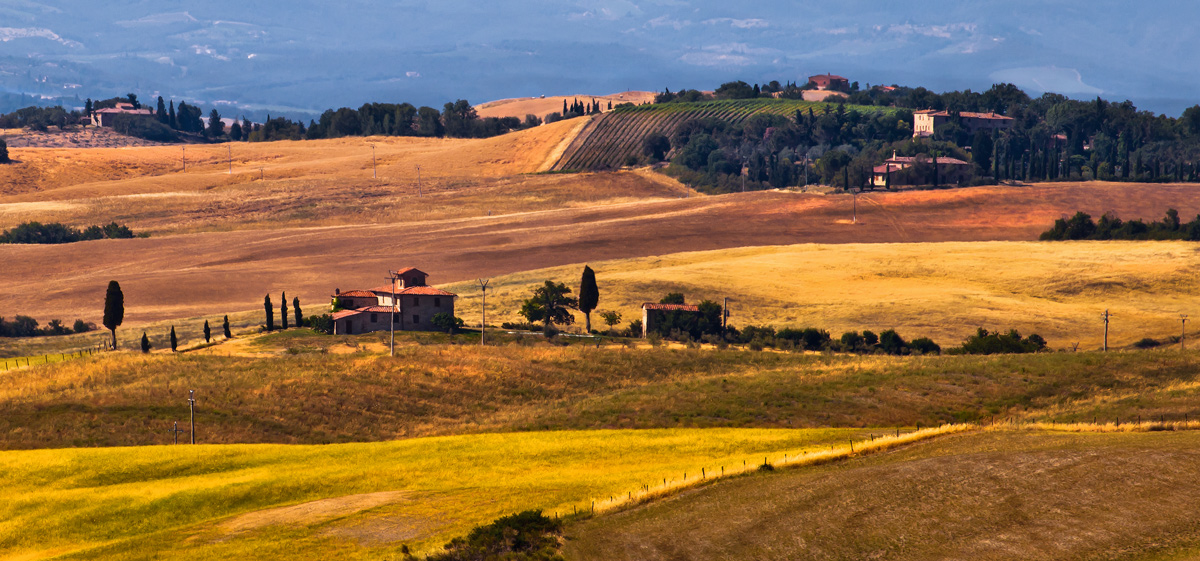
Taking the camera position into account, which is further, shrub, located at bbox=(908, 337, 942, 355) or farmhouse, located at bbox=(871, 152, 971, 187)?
farmhouse, located at bbox=(871, 152, 971, 187)

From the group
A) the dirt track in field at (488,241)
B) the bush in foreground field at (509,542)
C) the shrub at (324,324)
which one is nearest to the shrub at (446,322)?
the shrub at (324,324)

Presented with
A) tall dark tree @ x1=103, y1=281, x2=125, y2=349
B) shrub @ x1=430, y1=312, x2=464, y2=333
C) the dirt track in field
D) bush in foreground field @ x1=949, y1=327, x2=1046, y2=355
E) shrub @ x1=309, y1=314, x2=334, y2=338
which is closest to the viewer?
bush in foreground field @ x1=949, y1=327, x2=1046, y2=355

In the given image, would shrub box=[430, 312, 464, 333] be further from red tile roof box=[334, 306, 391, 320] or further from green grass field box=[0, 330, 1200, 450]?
green grass field box=[0, 330, 1200, 450]

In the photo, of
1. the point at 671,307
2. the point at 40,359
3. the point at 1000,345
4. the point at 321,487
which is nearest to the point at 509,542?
the point at 321,487

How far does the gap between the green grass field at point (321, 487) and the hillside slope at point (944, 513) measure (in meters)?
3.35

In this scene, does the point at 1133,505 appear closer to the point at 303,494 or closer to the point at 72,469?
the point at 303,494

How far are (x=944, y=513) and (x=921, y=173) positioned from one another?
161 meters

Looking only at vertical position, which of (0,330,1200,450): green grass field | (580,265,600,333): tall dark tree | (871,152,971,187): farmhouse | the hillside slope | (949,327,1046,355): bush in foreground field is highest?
(871,152,971,187): farmhouse

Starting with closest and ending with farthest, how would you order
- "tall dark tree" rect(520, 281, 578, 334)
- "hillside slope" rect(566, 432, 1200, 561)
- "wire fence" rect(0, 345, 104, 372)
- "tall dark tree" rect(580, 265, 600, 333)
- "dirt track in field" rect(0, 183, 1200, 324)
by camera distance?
"hillside slope" rect(566, 432, 1200, 561)
"wire fence" rect(0, 345, 104, 372)
"tall dark tree" rect(580, 265, 600, 333)
"tall dark tree" rect(520, 281, 578, 334)
"dirt track in field" rect(0, 183, 1200, 324)

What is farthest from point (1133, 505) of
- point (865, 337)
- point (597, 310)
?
point (597, 310)

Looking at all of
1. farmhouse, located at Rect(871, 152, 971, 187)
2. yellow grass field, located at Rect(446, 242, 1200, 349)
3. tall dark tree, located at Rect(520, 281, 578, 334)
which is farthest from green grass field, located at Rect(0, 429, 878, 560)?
farmhouse, located at Rect(871, 152, 971, 187)

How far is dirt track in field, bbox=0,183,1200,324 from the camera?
118375 millimetres

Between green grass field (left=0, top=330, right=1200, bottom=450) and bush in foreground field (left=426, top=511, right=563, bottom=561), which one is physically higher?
bush in foreground field (left=426, top=511, right=563, bottom=561)

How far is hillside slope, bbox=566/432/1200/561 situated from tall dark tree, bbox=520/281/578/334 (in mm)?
65572
